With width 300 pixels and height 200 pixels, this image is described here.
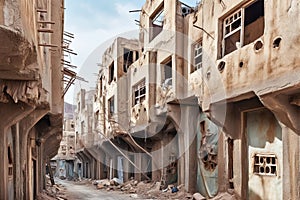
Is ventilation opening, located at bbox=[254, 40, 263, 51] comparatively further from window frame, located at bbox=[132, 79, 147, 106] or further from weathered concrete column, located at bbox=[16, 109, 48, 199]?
window frame, located at bbox=[132, 79, 147, 106]

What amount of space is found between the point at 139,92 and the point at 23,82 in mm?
14372

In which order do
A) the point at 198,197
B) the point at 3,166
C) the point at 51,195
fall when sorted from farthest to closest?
the point at 51,195 → the point at 198,197 → the point at 3,166

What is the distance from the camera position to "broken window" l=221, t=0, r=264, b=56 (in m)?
9.95

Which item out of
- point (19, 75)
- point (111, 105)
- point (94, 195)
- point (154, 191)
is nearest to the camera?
point (19, 75)

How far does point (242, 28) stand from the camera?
9625 millimetres

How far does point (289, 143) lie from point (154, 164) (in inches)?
511

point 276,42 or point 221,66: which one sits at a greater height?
point 276,42

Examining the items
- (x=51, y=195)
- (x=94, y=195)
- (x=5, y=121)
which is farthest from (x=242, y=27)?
(x=94, y=195)

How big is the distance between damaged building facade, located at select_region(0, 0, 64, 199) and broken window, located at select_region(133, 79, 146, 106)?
6.04 meters

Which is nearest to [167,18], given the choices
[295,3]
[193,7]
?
[193,7]

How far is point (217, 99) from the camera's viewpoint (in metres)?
10.3

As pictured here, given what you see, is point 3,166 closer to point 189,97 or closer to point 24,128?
point 24,128

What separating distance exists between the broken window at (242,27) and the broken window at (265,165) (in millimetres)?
3214

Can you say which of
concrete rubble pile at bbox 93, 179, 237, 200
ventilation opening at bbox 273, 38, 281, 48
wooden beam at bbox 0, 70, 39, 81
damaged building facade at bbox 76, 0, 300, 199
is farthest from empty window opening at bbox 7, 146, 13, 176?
ventilation opening at bbox 273, 38, 281, 48
